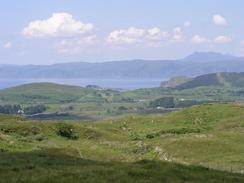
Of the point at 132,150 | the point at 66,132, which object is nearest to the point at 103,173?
the point at 132,150

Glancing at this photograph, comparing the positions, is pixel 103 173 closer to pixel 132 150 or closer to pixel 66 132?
pixel 132 150

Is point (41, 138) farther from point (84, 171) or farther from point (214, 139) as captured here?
point (84, 171)

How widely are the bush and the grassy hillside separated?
150mm

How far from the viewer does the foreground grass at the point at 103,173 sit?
968 inches

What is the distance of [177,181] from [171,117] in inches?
3288

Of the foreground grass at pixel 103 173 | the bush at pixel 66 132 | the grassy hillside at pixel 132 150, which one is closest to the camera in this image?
the foreground grass at pixel 103 173

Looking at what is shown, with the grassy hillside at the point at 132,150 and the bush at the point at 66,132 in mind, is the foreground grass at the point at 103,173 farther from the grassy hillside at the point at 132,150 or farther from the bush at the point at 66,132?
the bush at the point at 66,132

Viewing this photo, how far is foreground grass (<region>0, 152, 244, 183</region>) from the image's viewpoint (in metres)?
24.6

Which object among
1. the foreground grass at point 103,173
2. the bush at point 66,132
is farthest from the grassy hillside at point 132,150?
the bush at point 66,132

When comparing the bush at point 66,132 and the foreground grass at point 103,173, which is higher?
the foreground grass at point 103,173

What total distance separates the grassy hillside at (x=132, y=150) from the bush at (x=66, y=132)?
150 mm

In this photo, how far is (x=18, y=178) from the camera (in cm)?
2445

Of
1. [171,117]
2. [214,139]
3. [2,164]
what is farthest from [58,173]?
[171,117]

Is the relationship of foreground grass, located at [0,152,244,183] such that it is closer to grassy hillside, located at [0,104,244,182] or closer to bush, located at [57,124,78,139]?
grassy hillside, located at [0,104,244,182]
